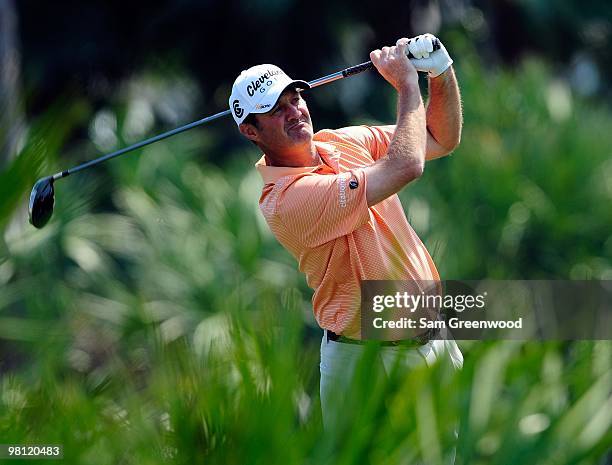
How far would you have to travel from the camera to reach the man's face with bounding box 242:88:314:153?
3.93 metres

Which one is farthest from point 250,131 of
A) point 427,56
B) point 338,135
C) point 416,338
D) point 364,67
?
point 416,338

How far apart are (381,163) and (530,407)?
1.33 m

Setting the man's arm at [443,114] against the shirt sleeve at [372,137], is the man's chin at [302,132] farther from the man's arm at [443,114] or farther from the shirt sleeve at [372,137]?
the man's arm at [443,114]

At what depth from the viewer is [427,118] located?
13.6 feet

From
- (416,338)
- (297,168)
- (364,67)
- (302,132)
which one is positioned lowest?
(416,338)

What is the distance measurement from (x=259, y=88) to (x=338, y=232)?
1.72 ft

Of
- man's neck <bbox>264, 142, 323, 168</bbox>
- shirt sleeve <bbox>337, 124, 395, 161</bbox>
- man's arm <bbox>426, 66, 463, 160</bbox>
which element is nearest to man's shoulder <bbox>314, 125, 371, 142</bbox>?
shirt sleeve <bbox>337, 124, 395, 161</bbox>

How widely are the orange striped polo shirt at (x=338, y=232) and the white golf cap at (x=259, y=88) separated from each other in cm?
18

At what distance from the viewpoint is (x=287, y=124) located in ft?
13.0

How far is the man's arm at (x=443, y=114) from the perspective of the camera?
4.05 m

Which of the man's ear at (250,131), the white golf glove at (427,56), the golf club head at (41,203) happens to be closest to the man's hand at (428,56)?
the white golf glove at (427,56)

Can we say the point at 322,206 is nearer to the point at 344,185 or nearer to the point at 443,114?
the point at 344,185

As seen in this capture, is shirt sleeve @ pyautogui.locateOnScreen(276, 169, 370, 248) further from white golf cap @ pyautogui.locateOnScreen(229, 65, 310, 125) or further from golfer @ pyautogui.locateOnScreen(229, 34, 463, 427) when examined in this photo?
white golf cap @ pyautogui.locateOnScreen(229, 65, 310, 125)

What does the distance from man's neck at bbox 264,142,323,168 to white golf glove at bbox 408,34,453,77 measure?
0.40m
